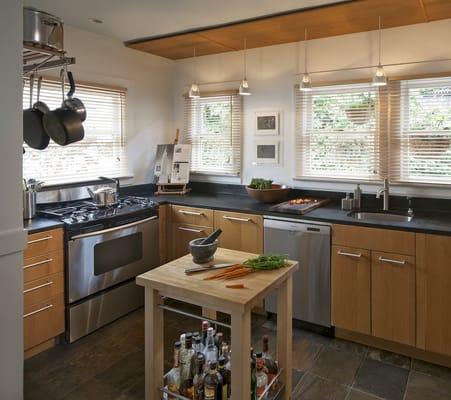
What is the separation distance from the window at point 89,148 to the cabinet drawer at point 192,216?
742 millimetres

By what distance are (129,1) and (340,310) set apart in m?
2.62

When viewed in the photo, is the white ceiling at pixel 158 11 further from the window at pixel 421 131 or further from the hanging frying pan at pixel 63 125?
the window at pixel 421 131

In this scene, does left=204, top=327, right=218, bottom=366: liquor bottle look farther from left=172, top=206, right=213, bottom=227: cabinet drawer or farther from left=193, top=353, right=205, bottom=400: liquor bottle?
left=172, top=206, right=213, bottom=227: cabinet drawer

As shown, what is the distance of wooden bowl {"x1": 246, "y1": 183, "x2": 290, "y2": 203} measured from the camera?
3514mm

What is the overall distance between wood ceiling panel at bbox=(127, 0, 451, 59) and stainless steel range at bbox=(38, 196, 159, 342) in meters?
1.50

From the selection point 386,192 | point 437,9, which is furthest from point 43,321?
point 437,9

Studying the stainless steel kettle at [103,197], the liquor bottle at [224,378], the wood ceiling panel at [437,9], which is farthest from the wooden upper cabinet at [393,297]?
the stainless steel kettle at [103,197]

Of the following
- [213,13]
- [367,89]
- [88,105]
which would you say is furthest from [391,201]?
[88,105]

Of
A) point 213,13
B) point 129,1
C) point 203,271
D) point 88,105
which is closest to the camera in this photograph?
point 203,271

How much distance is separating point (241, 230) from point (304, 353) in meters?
1.06

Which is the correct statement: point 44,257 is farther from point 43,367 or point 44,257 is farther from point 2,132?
point 2,132

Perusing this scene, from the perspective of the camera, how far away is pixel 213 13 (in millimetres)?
3010

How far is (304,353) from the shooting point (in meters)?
2.80

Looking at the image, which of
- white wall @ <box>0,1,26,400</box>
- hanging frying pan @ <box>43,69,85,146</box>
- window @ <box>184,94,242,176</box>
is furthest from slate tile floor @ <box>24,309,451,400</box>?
window @ <box>184,94,242,176</box>
